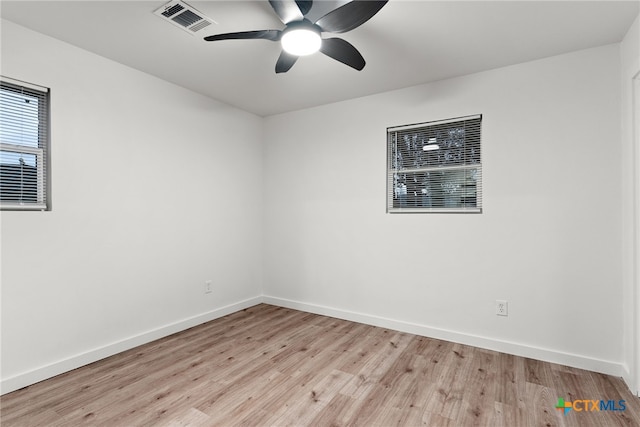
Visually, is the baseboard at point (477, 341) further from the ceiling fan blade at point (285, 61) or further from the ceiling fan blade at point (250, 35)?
the ceiling fan blade at point (250, 35)

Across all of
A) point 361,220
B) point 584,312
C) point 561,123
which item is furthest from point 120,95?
point 584,312

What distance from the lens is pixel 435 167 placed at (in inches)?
129

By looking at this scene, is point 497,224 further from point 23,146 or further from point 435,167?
point 23,146

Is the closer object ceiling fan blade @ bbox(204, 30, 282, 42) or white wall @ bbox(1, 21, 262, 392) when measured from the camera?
ceiling fan blade @ bbox(204, 30, 282, 42)

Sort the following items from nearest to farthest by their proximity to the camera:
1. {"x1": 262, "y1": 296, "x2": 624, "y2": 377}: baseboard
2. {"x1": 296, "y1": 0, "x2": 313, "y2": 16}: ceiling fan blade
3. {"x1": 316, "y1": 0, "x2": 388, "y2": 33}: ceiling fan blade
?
{"x1": 316, "y1": 0, "x2": 388, "y2": 33}: ceiling fan blade < {"x1": 296, "y1": 0, "x2": 313, "y2": 16}: ceiling fan blade < {"x1": 262, "y1": 296, "x2": 624, "y2": 377}: baseboard

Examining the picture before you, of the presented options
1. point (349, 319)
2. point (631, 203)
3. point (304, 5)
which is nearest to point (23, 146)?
point (304, 5)

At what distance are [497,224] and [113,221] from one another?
3319 mm

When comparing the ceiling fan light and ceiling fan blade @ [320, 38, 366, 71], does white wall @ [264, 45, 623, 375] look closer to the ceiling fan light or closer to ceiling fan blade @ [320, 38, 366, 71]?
ceiling fan blade @ [320, 38, 366, 71]

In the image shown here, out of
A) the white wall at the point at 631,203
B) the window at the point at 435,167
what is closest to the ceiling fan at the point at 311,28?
the window at the point at 435,167

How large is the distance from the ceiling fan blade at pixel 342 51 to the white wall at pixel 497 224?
1.28 m

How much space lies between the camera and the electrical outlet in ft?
9.48

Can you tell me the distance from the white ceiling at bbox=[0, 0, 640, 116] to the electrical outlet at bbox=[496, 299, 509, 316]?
6.73 ft

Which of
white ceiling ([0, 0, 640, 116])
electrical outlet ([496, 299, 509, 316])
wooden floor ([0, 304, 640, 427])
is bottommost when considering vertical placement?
wooden floor ([0, 304, 640, 427])

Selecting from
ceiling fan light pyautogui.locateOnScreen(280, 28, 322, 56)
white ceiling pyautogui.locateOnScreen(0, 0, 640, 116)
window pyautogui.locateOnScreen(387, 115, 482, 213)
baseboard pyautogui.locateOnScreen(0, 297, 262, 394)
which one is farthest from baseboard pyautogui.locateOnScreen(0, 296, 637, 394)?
ceiling fan light pyautogui.locateOnScreen(280, 28, 322, 56)
